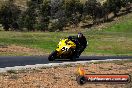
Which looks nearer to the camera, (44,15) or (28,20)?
(28,20)

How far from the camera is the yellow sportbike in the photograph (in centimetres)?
2464

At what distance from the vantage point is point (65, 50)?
24.8 metres

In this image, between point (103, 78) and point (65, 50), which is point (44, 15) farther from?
point (103, 78)

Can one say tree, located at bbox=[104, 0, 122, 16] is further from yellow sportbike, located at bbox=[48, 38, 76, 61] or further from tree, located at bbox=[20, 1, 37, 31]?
yellow sportbike, located at bbox=[48, 38, 76, 61]

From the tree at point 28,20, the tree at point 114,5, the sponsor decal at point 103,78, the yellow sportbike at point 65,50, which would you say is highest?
the sponsor decal at point 103,78

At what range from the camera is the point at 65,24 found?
108125 millimetres

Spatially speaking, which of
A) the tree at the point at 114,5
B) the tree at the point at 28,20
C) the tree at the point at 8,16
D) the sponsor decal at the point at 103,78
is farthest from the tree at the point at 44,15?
the sponsor decal at the point at 103,78

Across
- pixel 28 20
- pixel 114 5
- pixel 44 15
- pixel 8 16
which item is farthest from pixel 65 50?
pixel 114 5

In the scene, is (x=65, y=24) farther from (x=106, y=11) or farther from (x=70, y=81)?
(x=70, y=81)

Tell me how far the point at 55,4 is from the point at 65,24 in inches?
659

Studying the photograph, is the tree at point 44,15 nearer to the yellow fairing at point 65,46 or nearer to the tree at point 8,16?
the tree at point 8,16

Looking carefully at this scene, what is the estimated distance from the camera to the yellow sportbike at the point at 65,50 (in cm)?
2464

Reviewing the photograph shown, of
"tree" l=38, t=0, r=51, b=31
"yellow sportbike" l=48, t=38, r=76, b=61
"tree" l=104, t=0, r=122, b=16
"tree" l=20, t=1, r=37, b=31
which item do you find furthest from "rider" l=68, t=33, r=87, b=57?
"tree" l=104, t=0, r=122, b=16

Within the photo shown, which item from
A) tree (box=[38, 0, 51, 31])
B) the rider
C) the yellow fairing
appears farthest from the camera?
tree (box=[38, 0, 51, 31])
